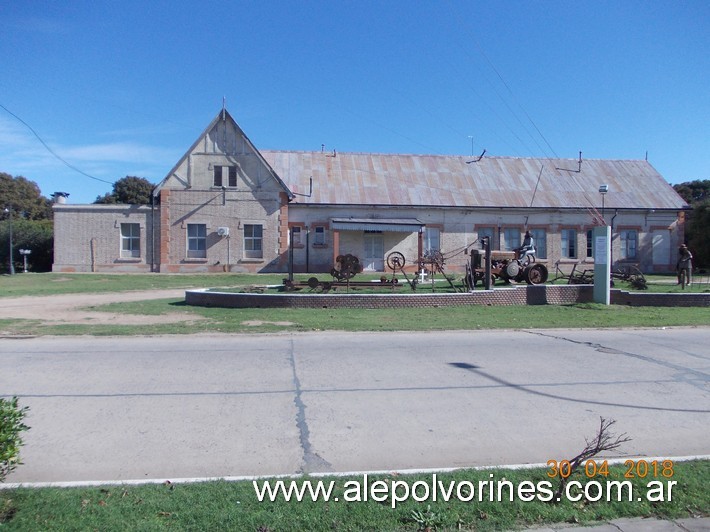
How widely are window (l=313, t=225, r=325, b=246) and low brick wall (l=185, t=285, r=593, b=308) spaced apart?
16.1m

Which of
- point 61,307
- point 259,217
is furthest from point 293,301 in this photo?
point 259,217

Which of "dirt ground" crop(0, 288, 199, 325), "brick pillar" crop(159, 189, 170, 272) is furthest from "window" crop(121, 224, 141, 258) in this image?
"dirt ground" crop(0, 288, 199, 325)

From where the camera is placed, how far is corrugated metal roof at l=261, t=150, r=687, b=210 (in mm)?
36594

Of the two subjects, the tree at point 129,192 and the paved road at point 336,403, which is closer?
the paved road at point 336,403

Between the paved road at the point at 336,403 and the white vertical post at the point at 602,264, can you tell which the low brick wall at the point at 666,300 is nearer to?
the white vertical post at the point at 602,264

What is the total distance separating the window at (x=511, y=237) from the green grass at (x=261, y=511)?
33.8 metres

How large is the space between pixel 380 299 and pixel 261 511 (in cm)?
1406

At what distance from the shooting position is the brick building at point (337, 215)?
112ft

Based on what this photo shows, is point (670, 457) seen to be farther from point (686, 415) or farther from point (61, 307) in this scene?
point (61, 307)

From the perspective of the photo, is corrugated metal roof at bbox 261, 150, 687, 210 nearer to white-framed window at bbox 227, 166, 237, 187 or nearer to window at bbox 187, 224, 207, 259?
white-framed window at bbox 227, 166, 237, 187

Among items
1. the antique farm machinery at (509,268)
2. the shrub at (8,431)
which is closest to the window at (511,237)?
the antique farm machinery at (509,268)

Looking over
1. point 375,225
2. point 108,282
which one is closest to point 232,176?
point 375,225

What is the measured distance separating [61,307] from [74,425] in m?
14.3

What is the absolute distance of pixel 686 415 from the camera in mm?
6746
